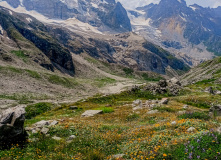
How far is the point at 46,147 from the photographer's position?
553 inches

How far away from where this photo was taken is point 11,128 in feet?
47.5

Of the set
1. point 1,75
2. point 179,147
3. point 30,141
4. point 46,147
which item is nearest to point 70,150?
point 46,147

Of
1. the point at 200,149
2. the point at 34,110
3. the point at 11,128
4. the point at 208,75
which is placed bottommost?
the point at 208,75

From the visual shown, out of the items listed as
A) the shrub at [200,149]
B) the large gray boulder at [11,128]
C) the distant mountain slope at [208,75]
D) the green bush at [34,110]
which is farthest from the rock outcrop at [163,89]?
the shrub at [200,149]

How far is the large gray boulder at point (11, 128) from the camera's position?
14.0 meters

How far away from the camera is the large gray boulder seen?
14027mm

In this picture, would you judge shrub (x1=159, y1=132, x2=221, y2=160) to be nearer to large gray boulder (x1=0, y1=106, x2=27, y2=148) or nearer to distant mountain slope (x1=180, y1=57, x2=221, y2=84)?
large gray boulder (x1=0, y1=106, x2=27, y2=148)

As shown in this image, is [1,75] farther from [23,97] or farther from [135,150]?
[135,150]

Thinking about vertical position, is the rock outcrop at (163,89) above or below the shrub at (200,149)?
below

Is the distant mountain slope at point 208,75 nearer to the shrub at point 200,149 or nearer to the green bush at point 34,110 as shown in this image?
the green bush at point 34,110

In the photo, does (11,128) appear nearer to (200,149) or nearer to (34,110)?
(200,149)

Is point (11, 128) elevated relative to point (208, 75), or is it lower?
elevated

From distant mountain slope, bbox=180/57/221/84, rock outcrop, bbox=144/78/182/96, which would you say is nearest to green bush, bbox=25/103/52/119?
rock outcrop, bbox=144/78/182/96

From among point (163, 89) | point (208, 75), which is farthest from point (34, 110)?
point (208, 75)
